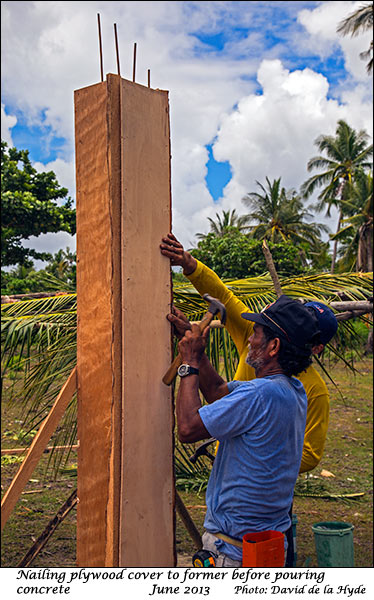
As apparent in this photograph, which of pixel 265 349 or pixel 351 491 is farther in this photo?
pixel 351 491

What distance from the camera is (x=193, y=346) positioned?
194 cm

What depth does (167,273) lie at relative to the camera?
2109 millimetres

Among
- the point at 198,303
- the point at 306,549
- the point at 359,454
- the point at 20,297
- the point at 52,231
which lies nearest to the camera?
the point at 198,303

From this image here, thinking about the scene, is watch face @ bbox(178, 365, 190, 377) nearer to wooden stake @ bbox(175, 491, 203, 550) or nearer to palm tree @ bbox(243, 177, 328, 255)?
wooden stake @ bbox(175, 491, 203, 550)

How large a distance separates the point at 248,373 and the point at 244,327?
22cm

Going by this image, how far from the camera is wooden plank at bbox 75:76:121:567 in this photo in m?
1.95

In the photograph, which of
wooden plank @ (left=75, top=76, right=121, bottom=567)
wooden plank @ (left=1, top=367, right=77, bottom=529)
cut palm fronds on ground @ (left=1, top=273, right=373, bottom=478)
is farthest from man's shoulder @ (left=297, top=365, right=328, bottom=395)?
wooden plank @ (left=1, top=367, right=77, bottom=529)

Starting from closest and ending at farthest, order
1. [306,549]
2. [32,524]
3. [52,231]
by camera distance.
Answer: [306,549] → [32,524] → [52,231]

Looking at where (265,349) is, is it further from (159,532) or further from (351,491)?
(351,491)

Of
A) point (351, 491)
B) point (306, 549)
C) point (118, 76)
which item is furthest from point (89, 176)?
point (351, 491)

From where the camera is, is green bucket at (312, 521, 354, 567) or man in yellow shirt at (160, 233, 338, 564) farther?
green bucket at (312, 521, 354, 567)

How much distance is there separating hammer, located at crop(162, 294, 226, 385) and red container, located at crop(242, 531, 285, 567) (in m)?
0.58

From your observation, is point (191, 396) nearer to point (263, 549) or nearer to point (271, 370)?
point (271, 370)

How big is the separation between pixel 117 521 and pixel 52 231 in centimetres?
1400
